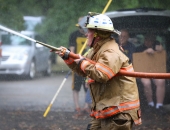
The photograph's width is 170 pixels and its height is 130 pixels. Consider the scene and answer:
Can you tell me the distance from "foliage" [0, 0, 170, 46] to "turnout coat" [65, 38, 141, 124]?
445 centimetres

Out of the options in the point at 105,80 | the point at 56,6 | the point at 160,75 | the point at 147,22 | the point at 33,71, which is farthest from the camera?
the point at 33,71

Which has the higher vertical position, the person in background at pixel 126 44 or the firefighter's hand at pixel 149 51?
the person in background at pixel 126 44

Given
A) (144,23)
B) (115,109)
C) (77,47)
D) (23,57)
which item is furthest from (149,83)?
(115,109)

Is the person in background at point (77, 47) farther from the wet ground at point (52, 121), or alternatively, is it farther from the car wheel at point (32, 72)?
the car wheel at point (32, 72)

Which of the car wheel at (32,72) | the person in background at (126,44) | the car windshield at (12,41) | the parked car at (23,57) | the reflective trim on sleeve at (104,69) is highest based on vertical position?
the reflective trim on sleeve at (104,69)

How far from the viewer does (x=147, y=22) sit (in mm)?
9641

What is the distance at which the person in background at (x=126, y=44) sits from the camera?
9469mm

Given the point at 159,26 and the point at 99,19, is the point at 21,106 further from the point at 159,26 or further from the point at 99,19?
the point at 99,19

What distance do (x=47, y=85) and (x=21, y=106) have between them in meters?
0.81

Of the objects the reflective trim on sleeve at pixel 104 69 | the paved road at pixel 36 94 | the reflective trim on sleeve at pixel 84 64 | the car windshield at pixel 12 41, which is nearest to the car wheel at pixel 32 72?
the paved road at pixel 36 94

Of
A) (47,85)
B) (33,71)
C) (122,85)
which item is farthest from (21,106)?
(122,85)

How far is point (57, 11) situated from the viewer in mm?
10344

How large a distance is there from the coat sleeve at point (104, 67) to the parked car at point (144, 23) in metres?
3.97

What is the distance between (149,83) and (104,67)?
4560mm
